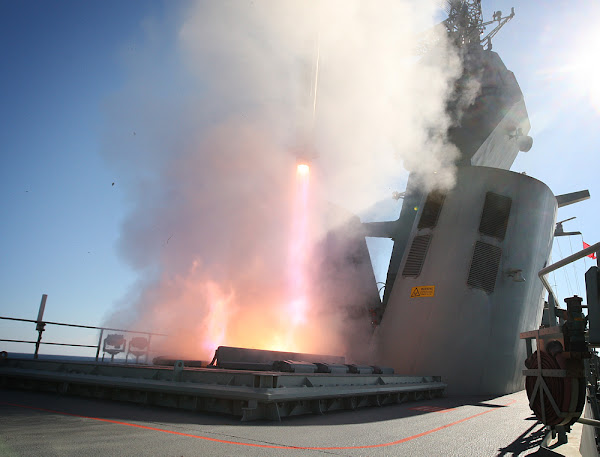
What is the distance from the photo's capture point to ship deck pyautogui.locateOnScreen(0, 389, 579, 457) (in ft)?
12.4

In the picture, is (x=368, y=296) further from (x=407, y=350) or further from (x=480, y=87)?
(x=480, y=87)

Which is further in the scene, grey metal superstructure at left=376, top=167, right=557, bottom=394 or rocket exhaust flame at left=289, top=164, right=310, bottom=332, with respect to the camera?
rocket exhaust flame at left=289, top=164, right=310, bottom=332

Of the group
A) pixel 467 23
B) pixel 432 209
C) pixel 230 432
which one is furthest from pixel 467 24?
pixel 230 432

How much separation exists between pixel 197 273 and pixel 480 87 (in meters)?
12.4

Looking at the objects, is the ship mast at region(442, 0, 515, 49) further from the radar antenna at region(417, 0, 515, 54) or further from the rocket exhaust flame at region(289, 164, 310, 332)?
the rocket exhaust flame at region(289, 164, 310, 332)

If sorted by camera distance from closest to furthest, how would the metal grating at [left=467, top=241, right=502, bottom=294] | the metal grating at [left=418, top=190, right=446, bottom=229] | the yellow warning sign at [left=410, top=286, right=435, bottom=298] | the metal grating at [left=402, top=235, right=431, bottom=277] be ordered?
the metal grating at [left=467, top=241, right=502, bottom=294] < the yellow warning sign at [left=410, top=286, right=435, bottom=298] < the metal grating at [left=402, top=235, right=431, bottom=277] < the metal grating at [left=418, top=190, right=446, bottom=229]

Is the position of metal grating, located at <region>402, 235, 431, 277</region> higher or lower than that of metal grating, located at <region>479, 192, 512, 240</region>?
lower

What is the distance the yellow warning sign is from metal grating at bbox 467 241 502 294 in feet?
3.44

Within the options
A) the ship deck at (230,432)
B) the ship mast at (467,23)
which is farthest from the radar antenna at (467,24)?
the ship deck at (230,432)

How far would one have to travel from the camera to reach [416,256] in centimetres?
1388

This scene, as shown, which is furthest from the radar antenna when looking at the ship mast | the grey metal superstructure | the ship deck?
the ship deck

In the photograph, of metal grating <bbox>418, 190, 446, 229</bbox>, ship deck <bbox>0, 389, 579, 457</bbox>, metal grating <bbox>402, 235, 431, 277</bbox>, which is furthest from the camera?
metal grating <bbox>418, 190, 446, 229</bbox>

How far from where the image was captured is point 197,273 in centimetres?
1202

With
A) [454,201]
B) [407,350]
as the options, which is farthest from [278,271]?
[454,201]
